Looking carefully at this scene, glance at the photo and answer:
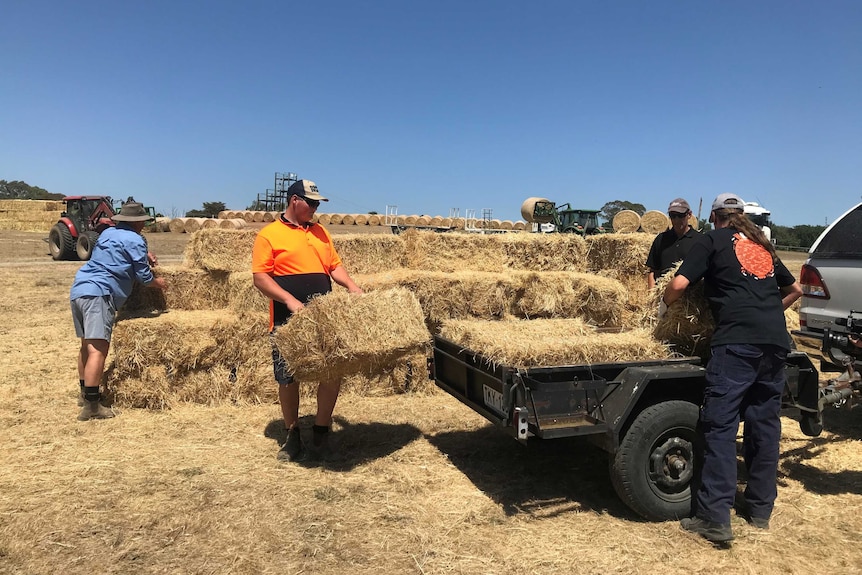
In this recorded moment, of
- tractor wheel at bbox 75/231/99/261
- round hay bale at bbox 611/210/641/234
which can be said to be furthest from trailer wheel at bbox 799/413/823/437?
round hay bale at bbox 611/210/641/234

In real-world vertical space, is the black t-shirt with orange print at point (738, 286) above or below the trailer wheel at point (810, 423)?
above

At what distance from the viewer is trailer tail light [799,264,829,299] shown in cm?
517

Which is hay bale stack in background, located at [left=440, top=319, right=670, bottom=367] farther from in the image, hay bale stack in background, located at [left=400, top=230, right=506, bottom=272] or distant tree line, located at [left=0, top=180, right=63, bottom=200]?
distant tree line, located at [left=0, top=180, right=63, bottom=200]

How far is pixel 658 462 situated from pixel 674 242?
2.47 meters

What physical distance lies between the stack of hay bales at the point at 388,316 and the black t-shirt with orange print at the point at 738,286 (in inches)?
19.0

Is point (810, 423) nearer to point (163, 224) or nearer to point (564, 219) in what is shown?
point (564, 219)

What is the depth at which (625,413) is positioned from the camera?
326cm

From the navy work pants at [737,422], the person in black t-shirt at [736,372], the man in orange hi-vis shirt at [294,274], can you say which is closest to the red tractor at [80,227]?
the man in orange hi-vis shirt at [294,274]

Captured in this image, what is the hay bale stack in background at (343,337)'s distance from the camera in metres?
3.70

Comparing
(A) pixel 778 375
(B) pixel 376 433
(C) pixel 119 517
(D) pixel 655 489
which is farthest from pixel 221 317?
(A) pixel 778 375

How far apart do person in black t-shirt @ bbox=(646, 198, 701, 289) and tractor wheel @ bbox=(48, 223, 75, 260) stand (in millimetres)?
19892

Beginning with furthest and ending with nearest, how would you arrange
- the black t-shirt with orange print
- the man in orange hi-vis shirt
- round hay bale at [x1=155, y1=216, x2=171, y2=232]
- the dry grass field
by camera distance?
round hay bale at [x1=155, y1=216, x2=171, y2=232] → the man in orange hi-vis shirt → the black t-shirt with orange print → the dry grass field

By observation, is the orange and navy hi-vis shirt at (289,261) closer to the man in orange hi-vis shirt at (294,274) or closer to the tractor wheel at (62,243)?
the man in orange hi-vis shirt at (294,274)

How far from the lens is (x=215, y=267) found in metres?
6.98
